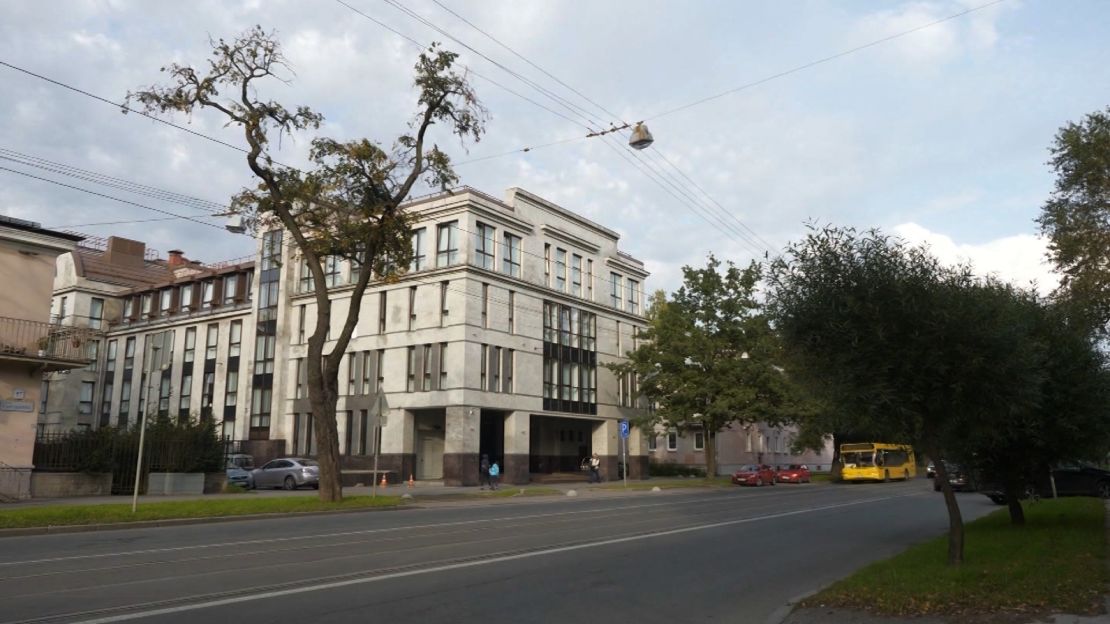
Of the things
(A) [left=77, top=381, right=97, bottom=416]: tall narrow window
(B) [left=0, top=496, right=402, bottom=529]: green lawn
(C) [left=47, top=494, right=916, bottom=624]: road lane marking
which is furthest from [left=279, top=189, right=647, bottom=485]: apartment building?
(C) [left=47, top=494, right=916, bottom=624]: road lane marking

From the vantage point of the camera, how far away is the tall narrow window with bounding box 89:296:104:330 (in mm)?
57781

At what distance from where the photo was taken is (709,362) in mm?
44625

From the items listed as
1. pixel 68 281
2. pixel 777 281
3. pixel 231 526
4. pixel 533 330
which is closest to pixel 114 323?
pixel 68 281

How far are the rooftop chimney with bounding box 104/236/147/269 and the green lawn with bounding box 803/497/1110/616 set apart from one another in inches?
2543

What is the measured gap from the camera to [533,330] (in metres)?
45.2

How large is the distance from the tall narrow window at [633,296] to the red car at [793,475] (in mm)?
14163

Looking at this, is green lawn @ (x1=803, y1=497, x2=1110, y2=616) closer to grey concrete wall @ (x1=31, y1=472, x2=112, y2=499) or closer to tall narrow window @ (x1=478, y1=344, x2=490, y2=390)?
grey concrete wall @ (x1=31, y1=472, x2=112, y2=499)

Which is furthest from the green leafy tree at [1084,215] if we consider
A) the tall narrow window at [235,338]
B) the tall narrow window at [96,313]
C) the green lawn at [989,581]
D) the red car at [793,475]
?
the tall narrow window at [96,313]

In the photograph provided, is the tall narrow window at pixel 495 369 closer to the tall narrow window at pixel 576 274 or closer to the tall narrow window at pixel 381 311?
the tall narrow window at pixel 381 311

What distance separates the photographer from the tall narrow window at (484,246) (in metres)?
42.3

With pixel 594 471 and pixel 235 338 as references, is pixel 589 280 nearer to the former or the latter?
pixel 594 471

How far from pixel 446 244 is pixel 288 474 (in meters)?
14.2

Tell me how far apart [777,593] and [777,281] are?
3896 millimetres

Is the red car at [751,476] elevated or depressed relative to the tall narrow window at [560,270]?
depressed
